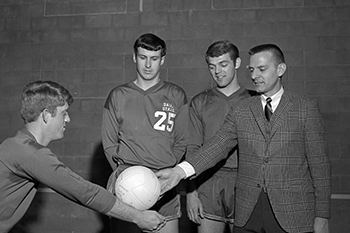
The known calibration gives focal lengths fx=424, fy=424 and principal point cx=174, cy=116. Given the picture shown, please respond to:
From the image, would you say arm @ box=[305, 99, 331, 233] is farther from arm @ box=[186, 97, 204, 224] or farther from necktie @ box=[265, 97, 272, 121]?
arm @ box=[186, 97, 204, 224]

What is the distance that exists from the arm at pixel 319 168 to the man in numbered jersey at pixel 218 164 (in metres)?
0.74

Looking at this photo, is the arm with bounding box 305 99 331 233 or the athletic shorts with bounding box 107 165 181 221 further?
the athletic shorts with bounding box 107 165 181 221

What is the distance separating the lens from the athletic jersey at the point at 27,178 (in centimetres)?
202

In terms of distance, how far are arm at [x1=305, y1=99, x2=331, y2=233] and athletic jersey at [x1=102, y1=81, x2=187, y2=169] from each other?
94 centimetres

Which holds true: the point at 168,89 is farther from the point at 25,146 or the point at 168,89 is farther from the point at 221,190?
the point at 25,146

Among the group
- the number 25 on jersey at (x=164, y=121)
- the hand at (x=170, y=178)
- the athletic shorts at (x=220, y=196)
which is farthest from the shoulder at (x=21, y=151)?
the athletic shorts at (x=220, y=196)

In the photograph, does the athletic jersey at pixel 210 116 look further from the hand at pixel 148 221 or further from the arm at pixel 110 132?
the hand at pixel 148 221

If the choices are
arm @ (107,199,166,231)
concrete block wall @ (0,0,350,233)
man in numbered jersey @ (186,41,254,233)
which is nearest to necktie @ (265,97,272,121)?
man in numbered jersey @ (186,41,254,233)

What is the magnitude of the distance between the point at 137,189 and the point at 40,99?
0.70 metres

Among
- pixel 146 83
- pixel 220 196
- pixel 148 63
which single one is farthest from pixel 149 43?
pixel 220 196

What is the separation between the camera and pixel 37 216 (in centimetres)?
444

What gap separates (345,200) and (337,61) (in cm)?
137

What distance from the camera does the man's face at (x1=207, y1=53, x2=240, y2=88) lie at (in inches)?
117

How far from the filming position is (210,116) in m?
3.04
